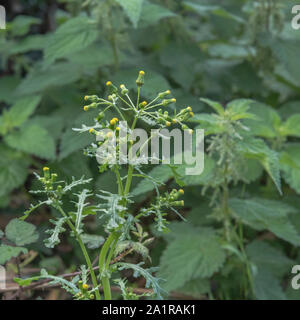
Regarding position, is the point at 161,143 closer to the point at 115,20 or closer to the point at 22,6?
the point at 115,20

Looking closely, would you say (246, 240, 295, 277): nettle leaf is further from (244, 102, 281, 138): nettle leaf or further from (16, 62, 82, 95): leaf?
(16, 62, 82, 95): leaf

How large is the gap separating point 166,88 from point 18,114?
1.59ft

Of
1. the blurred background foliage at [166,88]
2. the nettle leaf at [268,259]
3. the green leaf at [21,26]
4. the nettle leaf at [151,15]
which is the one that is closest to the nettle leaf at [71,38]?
the blurred background foliage at [166,88]

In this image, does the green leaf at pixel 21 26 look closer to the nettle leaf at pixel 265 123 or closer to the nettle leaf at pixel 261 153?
the nettle leaf at pixel 265 123

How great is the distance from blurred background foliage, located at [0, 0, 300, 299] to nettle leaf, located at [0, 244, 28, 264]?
0.11 meters

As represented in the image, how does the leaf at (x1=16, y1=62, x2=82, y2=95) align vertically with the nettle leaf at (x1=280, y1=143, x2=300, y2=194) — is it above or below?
above

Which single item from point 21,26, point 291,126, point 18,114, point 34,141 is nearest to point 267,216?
point 291,126

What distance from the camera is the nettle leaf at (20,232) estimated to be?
0.64 metres

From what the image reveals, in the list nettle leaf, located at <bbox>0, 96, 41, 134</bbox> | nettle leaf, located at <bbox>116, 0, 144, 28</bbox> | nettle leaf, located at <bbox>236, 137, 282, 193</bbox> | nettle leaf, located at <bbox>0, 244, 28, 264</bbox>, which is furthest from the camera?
nettle leaf, located at <bbox>0, 96, 41, 134</bbox>

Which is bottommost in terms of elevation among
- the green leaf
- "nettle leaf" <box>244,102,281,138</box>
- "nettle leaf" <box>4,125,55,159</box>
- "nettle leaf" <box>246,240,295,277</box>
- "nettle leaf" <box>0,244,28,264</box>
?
"nettle leaf" <box>246,240,295,277</box>

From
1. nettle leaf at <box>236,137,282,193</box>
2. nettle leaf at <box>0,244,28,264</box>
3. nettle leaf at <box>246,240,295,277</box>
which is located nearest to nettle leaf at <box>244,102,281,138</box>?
nettle leaf at <box>236,137,282,193</box>

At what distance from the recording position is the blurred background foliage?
0.90 metres

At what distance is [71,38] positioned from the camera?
1.06 metres
